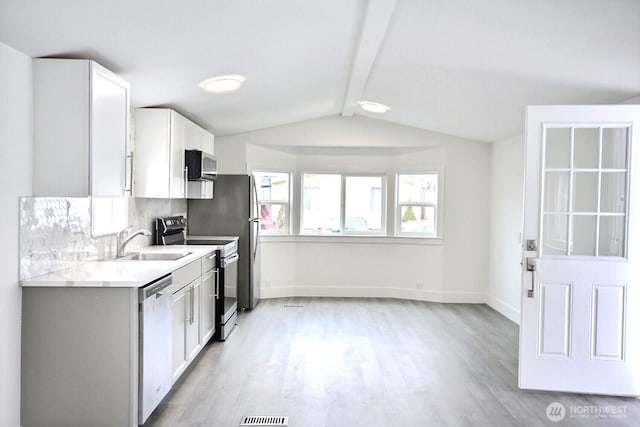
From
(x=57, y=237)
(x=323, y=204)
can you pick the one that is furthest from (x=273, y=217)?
(x=57, y=237)

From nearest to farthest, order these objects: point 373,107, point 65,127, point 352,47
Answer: point 65,127
point 352,47
point 373,107

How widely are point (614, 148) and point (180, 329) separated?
3.34m

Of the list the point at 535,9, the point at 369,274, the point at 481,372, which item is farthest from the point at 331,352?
the point at 535,9

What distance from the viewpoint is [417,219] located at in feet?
22.0

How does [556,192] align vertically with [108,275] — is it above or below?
above

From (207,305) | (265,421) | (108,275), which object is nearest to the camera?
(108,275)

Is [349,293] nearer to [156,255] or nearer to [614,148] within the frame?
[156,255]

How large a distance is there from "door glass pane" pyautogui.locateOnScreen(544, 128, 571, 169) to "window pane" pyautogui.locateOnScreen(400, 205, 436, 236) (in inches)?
128

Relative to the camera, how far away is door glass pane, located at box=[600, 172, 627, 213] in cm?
339

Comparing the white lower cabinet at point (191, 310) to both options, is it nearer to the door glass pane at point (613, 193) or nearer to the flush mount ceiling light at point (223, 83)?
the flush mount ceiling light at point (223, 83)

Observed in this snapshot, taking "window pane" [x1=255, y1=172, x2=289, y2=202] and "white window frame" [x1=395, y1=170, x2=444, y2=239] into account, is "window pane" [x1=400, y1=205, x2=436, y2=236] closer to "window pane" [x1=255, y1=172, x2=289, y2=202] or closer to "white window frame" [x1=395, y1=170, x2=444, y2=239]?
"white window frame" [x1=395, y1=170, x2=444, y2=239]

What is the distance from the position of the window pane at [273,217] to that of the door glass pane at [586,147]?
407 centimetres

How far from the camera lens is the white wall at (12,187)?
243cm

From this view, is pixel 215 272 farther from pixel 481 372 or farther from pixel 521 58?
pixel 521 58
